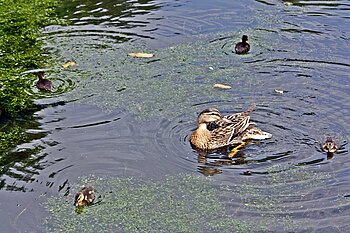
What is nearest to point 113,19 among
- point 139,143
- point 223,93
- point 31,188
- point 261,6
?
point 261,6

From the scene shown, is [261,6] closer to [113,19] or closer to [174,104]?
[113,19]

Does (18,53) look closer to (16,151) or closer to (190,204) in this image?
(16,151)

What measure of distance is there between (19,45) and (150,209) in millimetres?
4796

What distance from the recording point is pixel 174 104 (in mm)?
8820

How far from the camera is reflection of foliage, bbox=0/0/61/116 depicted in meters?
9.08

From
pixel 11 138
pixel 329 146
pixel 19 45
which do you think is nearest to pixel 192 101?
pixel 329 146

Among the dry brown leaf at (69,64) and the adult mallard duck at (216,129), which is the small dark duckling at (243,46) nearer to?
the adult mallard duck at (216,129)

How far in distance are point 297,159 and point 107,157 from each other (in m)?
2.00

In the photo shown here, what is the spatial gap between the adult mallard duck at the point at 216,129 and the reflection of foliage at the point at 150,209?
31.8 inches

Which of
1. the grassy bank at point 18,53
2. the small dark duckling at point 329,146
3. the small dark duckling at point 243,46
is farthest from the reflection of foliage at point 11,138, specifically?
the small dark duckling at point 243,46

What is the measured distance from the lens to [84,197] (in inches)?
264

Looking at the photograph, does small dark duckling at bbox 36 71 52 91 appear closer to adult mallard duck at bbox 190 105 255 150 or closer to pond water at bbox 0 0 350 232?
pond water at bbox 0 0 350 232

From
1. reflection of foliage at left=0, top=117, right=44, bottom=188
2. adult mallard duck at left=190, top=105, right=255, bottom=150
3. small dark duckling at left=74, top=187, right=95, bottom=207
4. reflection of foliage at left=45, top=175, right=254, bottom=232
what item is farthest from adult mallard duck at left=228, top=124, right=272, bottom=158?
reflection of foliage at left=0, top=117, right=44, bottom=188

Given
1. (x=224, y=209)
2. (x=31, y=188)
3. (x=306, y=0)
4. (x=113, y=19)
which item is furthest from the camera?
(x=306, y=0)
